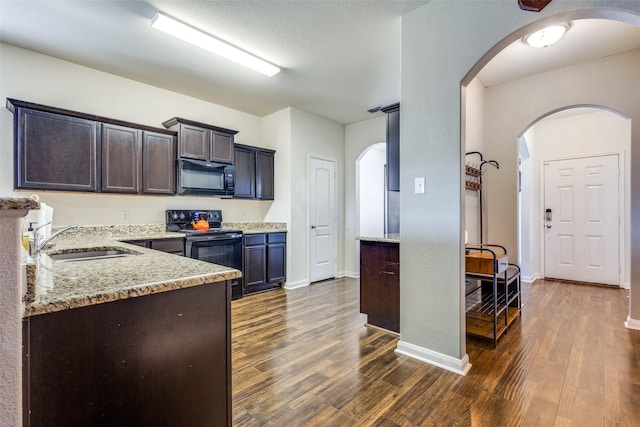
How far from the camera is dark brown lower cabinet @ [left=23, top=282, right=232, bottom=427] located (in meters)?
0.81

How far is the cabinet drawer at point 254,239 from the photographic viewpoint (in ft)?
13.7

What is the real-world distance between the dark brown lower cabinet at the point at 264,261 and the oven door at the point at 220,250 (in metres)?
0.15

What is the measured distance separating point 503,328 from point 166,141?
13.4ft

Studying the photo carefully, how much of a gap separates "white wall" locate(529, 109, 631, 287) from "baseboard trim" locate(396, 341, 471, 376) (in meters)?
3.78

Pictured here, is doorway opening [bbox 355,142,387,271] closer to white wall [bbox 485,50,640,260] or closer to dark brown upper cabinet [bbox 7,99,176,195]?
white wall [bbox 485,50,640,260]

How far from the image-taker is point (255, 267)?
423 centimetres

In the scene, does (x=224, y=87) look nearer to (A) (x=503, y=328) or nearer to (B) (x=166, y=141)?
(B) (x=166, y=141)

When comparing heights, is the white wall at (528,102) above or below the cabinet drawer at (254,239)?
above

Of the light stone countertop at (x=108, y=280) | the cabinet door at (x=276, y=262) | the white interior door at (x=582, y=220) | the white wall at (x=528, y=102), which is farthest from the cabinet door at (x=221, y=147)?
the white interior door at (x=582, y=220)

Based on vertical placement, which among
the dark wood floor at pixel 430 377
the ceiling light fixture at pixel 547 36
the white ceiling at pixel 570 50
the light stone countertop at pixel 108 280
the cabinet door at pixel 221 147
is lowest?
the dark wood floor at pixel 430 377

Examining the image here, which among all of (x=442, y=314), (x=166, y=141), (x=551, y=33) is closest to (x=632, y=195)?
(x=551, y=33)

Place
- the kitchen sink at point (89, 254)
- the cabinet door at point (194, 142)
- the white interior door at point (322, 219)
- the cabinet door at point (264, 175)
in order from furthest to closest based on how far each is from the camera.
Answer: the white interior door at point (322, 219) < the cabinet door at point (264, 175) < the cabinet door at point (194, 142) < the kitchen sink at point (89, 254)

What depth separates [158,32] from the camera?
2664 mm

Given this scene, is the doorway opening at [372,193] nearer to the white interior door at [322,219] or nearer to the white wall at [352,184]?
the white wall at [352,184]
